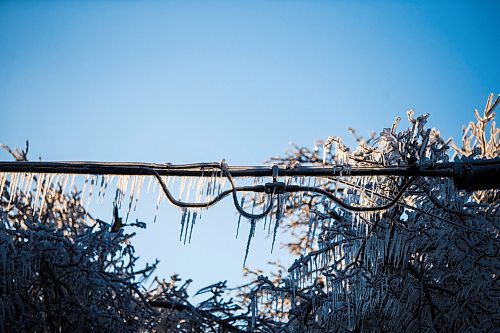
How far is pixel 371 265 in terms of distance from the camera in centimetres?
551

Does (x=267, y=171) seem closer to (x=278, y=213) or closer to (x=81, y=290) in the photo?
(x=278, y=213)

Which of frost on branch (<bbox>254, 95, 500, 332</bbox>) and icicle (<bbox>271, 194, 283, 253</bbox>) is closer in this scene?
icicle (<bbox>271, 194, 283, 253</bbox>)

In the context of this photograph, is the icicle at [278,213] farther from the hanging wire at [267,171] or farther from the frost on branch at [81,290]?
the frost on branch at [81,290]

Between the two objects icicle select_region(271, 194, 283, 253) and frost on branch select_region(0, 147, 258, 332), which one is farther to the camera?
frost on branch select_region(0, 147, 258, 332)

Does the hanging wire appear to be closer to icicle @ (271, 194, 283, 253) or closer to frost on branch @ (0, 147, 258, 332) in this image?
icicle @ (271, 194, 283, 253)

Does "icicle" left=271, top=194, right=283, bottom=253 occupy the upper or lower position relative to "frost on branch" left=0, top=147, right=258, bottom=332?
upper

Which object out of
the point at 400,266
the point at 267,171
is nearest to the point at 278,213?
the point at 267,171

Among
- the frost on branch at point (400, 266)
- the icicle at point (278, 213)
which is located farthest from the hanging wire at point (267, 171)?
→ the frost on branch at point (400, 266)

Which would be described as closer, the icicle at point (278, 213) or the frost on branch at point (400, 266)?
the icicle at point (278, 213)

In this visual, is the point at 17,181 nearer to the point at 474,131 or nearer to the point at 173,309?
the point at 173,309

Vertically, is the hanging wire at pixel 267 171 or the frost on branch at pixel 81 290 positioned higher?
the hanging wire at pixel 267 171

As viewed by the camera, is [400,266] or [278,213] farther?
[400,266]

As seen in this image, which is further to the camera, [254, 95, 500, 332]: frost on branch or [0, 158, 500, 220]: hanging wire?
[254, 95, 500, 332]: frost on branch

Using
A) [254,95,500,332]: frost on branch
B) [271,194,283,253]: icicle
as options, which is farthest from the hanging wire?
[254,95,500,332]: frost on branch
